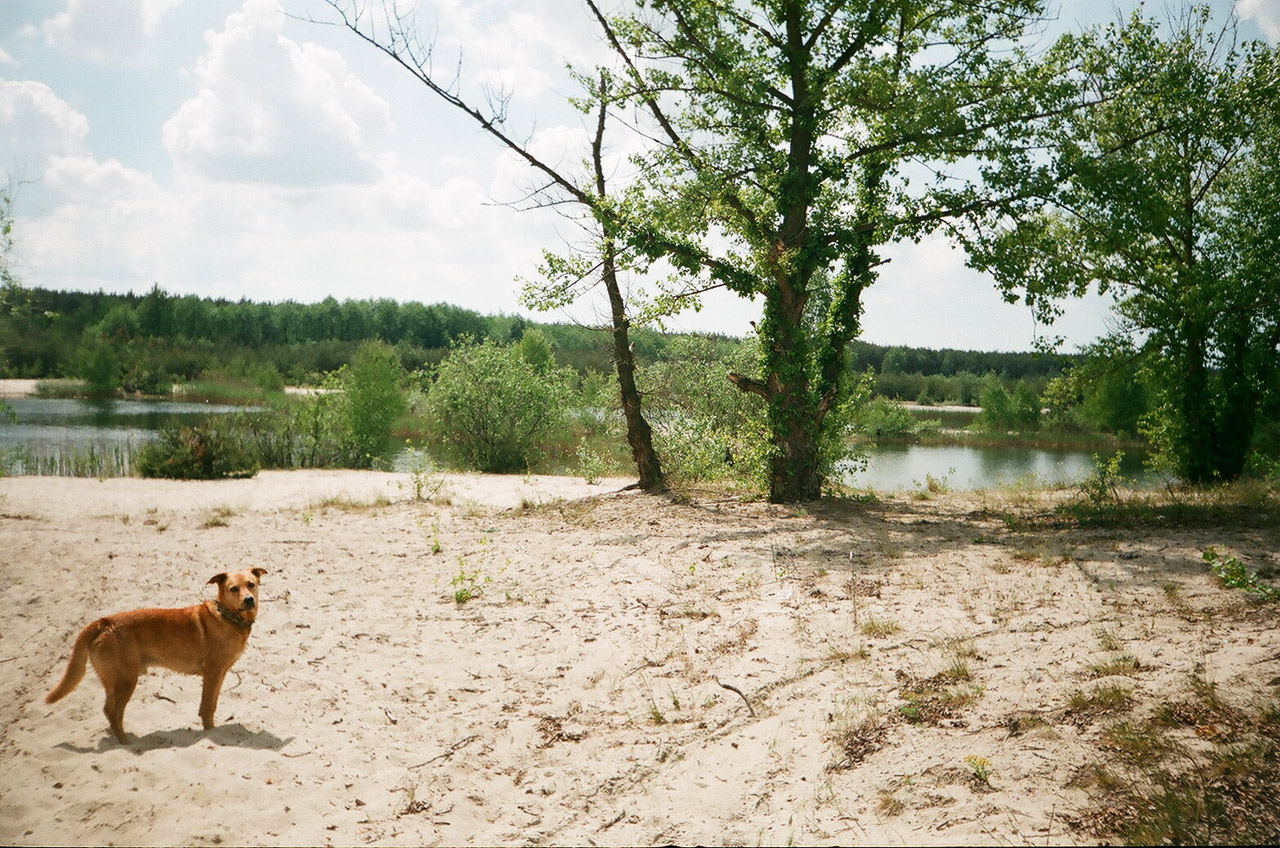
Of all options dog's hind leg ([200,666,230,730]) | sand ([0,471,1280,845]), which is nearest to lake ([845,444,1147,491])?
sand ([0,471,1280,845])

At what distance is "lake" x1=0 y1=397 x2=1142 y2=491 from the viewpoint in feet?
78.9

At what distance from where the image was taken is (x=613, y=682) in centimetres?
603

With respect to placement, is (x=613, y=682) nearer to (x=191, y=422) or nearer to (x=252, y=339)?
(x=191, y=422)

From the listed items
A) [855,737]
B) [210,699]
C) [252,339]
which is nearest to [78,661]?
[210,699]

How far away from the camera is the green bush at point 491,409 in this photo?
1053 inches

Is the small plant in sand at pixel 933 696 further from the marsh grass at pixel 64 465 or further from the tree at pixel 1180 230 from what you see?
the marsh grass at pixel 64 465

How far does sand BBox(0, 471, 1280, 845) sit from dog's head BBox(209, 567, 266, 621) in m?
0.84

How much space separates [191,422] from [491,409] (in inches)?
715

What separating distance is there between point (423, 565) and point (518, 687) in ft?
12.1

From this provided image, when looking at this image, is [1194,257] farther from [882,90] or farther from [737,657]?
[737,657]

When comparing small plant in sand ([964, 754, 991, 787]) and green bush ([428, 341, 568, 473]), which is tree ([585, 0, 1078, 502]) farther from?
green bush ([428, 341, 568, 473])

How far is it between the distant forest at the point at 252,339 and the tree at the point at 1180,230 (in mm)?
2405

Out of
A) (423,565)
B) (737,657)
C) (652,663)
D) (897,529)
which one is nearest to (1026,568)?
(897,529)

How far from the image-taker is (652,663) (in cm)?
631
